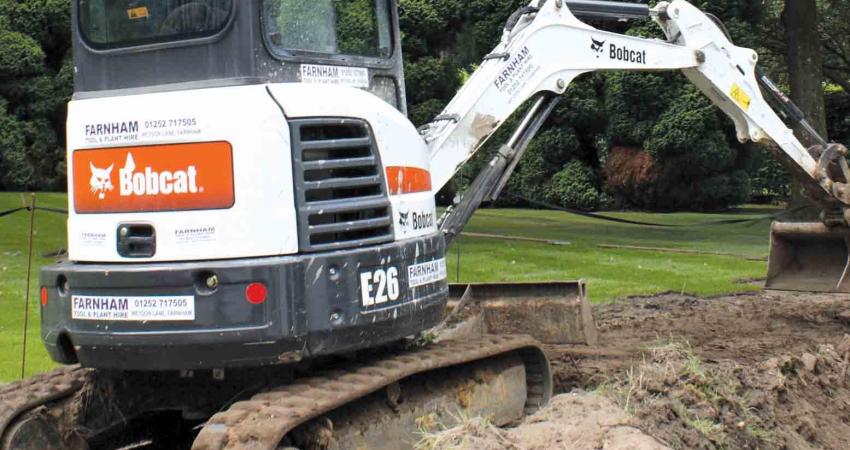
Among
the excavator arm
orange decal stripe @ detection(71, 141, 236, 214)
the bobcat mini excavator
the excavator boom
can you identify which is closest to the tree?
the excavator boom

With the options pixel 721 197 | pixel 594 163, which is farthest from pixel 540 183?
pixel 721 197

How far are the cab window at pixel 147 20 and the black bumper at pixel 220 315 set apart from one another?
1.09m

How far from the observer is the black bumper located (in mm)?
4812

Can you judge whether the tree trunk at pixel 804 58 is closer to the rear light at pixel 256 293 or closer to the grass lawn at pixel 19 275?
the grass lawn at pixel 19 275

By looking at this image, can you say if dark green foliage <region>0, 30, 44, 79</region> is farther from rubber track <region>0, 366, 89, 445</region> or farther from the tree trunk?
rubber track <region>0, 366, 89, 445</region>

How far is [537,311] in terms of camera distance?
8.34 metres

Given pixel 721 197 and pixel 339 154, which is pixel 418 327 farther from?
pixel 721 197

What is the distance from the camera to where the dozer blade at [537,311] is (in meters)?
8.27

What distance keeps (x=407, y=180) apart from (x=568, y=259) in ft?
34.6

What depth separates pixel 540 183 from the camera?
26203 millimetres

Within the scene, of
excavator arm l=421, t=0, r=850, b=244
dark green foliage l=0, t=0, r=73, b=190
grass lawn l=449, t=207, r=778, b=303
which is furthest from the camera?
dark green foliage l=0, t=0, r=73, b=190

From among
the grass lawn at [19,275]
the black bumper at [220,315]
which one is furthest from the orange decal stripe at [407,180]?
the grass lawn at [19,275]

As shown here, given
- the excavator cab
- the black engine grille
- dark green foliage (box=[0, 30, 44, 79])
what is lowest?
the black engine grille

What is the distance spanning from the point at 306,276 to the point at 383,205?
68cm
